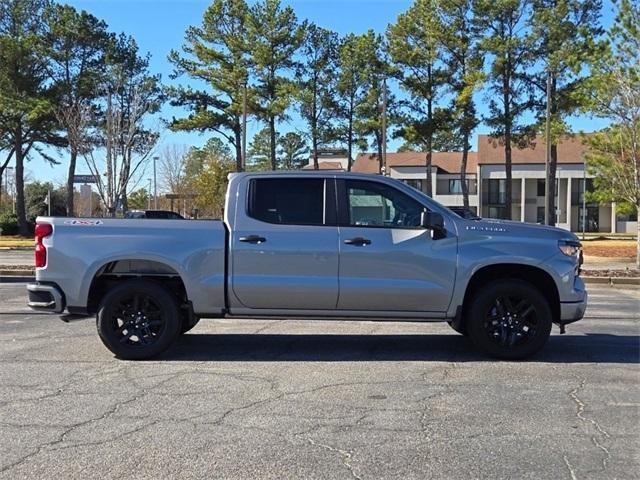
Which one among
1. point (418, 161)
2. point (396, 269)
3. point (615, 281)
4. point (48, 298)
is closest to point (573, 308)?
point (396, 269)

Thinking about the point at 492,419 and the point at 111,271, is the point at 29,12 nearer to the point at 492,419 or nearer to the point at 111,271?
the point at 111,271

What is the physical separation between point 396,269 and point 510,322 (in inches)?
53.0

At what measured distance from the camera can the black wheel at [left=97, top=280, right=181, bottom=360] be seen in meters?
7.07

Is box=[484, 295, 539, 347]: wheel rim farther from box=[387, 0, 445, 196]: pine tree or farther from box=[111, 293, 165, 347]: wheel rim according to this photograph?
box=[387, 0, 445, 196]: pine tree

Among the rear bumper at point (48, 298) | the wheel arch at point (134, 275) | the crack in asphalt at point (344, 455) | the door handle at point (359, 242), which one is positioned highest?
the door handle at point (359, 242)

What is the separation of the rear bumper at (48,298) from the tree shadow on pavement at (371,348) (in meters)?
1.21

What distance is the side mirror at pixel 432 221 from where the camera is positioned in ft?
22.4

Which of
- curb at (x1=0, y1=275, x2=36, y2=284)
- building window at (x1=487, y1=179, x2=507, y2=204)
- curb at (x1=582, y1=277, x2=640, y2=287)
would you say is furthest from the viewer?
building window at (x1=487, y1=179, x2=507, y2=204)

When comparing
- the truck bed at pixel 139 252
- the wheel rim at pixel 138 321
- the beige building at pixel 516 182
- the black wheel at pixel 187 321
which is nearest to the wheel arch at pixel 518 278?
the truck bed at pixel 139 252

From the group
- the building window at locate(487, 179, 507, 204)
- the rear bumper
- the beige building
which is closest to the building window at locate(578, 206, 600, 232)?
the beige building

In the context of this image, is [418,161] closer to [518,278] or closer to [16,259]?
[16,259]

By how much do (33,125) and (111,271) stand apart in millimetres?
38114

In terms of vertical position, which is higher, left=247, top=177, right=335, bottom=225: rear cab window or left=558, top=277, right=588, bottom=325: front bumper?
left=247, top=177, right=335, bottom=225: rear cab window

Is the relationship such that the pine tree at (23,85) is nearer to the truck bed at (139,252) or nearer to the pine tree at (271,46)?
the pine tree at (271,46)
